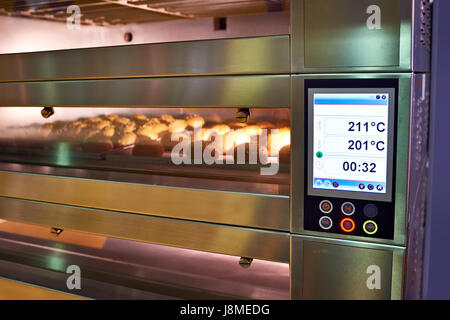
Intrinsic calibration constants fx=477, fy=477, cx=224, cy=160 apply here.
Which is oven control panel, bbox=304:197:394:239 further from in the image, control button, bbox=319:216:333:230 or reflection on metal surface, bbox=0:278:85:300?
reflection on metal surface, bbox=0:278:85:300

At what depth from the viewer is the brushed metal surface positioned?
1223 mm

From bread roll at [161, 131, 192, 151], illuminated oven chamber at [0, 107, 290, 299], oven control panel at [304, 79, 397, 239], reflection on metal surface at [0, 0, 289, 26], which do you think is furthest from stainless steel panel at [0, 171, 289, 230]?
reflection on metal surface at [0, 0, 289, 26]

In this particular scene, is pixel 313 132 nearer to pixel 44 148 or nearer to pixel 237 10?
pixel 237 10

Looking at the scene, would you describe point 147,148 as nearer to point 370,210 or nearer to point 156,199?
point 156,199

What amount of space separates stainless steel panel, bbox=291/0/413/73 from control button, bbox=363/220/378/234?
345mm

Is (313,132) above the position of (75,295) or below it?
above

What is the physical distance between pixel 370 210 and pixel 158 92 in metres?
0.63

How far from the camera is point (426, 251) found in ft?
5.14

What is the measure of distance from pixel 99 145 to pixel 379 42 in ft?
3.32

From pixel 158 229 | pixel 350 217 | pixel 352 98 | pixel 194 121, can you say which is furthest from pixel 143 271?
pixel 352 98

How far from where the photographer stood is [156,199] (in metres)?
1.35

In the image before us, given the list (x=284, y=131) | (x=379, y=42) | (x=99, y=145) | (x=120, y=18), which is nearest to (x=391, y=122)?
(x=379, y=42)

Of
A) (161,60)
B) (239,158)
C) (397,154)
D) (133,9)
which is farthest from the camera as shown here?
(133,9)

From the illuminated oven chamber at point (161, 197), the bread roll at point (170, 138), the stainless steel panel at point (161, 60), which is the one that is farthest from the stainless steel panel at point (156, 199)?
the stainless steel panel at point (161, 60)
